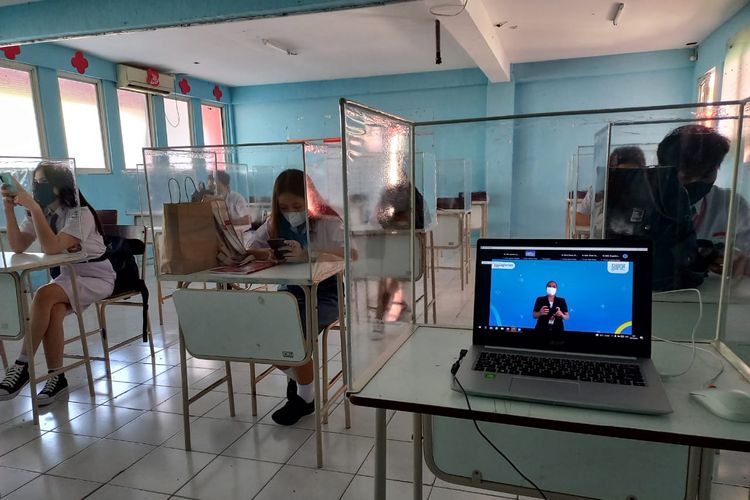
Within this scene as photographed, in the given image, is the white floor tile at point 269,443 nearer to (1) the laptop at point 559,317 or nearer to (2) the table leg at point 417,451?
(2) the table leg at point 417,451

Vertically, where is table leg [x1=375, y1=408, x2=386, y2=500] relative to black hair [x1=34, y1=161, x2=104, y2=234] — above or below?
below

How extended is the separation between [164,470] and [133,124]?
581 centimetres

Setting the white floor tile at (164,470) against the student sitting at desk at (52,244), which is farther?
the student sitting at desk at (52,244)

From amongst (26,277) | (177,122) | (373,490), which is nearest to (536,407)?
(373,490)

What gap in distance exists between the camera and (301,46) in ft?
18.8

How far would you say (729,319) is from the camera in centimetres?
120

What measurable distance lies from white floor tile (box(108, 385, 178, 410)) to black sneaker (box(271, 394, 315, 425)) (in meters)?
0.66

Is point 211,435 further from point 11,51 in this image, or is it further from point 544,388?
point 11,51

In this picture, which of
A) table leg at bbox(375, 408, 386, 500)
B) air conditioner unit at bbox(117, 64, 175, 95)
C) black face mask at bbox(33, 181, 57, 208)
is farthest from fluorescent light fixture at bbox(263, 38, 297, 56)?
table leg at bbox(375, 408, 386, 500)

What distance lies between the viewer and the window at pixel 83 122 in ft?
18.4

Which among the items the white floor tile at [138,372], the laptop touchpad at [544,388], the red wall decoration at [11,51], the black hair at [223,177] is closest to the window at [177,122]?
the red wall decoration at [11,51]

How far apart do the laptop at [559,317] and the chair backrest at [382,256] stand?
26 centimetres

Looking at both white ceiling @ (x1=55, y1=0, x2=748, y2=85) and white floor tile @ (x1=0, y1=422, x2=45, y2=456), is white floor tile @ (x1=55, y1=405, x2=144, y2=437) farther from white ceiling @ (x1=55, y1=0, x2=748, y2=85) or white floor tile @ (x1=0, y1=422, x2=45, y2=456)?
white ceiling @ (x1=55, y1=0, x2=748, y2=85)

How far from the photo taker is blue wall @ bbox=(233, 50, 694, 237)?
6.57 metres
